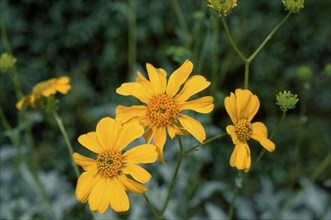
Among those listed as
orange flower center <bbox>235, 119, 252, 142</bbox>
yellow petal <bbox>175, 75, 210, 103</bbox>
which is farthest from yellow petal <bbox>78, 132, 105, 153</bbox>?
orange flower center <bbox>235, 119, 252, 142</bbox>

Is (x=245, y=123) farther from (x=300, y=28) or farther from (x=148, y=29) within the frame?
(x=300, y=28)

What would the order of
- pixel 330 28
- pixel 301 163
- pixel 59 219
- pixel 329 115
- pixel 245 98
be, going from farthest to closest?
pixel 330 28 → pixel 329 115 → pixel 301 163 → pixel 59 219 → pixel 245 98

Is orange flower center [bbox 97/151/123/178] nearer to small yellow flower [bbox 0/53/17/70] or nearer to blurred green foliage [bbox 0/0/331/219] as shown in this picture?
small yellow flower [bbox 0/53/17/70]

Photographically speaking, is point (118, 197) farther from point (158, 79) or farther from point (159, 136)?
point (158, 79)

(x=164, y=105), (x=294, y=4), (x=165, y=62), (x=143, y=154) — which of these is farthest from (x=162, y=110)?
(x=165, y=62)

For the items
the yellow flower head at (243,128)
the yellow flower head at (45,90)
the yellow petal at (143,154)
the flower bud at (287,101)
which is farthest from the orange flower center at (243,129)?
the yellow flower head at (45,90)

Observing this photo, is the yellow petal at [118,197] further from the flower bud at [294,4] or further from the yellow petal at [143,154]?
the flower bud at [294,4]

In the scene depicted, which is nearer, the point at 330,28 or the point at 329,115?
the point at 329,115

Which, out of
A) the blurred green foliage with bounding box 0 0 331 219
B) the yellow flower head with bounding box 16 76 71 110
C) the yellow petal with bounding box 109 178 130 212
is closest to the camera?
the yellow petal with bounding box 109 178 130 212

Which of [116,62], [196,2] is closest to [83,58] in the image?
[116,62]
